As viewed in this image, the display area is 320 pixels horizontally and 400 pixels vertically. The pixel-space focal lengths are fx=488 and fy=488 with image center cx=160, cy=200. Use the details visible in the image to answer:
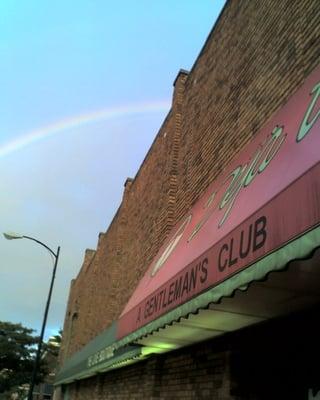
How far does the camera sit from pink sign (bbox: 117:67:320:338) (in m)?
3.18

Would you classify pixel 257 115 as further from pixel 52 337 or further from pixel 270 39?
pixel 52 337

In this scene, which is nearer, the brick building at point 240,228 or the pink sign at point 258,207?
the pink sign at point 258,207

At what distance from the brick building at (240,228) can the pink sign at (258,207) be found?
0.05ft

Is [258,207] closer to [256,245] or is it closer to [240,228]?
[240,228]

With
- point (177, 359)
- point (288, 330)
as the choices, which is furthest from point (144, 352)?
point (288, 330)

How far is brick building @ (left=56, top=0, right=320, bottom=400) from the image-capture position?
3588mm

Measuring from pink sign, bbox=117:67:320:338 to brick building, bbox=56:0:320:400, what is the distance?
15 mm

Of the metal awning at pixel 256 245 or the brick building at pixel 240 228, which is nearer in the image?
the metal awning at pixel 256 245

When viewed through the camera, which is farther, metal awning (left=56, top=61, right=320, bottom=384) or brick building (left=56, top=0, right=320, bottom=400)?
brick building (left=56, top=0, right=320, bottom=400)

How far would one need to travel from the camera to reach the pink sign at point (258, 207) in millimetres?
3182

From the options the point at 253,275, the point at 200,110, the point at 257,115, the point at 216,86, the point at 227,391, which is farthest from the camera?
the point at 200,110

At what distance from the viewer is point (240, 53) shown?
8.05 metres

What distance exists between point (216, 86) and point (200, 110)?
0.95 m

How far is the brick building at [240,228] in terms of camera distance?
3.59 meters
